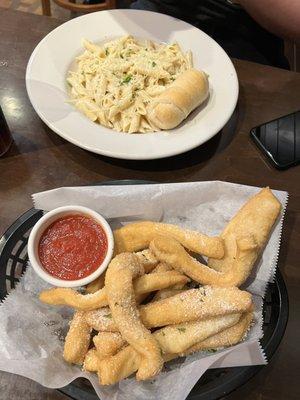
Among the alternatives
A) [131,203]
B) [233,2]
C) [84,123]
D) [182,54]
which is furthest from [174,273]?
[233,2]

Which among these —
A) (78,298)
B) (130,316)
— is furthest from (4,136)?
(130,316)

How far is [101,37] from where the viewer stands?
1767mm

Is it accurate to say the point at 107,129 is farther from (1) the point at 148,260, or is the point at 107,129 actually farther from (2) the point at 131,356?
(2) the point at 131,356

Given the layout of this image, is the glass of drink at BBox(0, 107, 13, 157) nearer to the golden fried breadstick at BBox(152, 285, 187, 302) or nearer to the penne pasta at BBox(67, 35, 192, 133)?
the penne pasta at BBox(67, 35, 192, 133)

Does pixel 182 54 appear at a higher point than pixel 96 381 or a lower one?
higher

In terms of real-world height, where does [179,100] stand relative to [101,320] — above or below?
above

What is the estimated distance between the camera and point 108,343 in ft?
3.08

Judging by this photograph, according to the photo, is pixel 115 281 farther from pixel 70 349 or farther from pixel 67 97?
pixel 67 97

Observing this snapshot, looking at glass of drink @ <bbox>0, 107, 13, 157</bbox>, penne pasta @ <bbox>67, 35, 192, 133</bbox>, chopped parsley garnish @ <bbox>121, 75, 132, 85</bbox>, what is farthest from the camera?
chopped parsley garnish @ <bbox>121, 75, 132, 85</bbox>

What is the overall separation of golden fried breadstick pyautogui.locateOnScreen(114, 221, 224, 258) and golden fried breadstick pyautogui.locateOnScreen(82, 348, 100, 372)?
0.82ft

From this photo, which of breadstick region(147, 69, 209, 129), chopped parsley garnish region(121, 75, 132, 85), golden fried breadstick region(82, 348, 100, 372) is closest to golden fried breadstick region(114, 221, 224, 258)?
golden fried breadstick region(82, 348, 100, 372)

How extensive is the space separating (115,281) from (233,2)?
5.50 ft

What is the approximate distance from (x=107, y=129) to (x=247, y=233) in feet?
2.06

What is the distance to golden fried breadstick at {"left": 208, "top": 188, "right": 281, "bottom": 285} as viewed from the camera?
1033 millimetres
